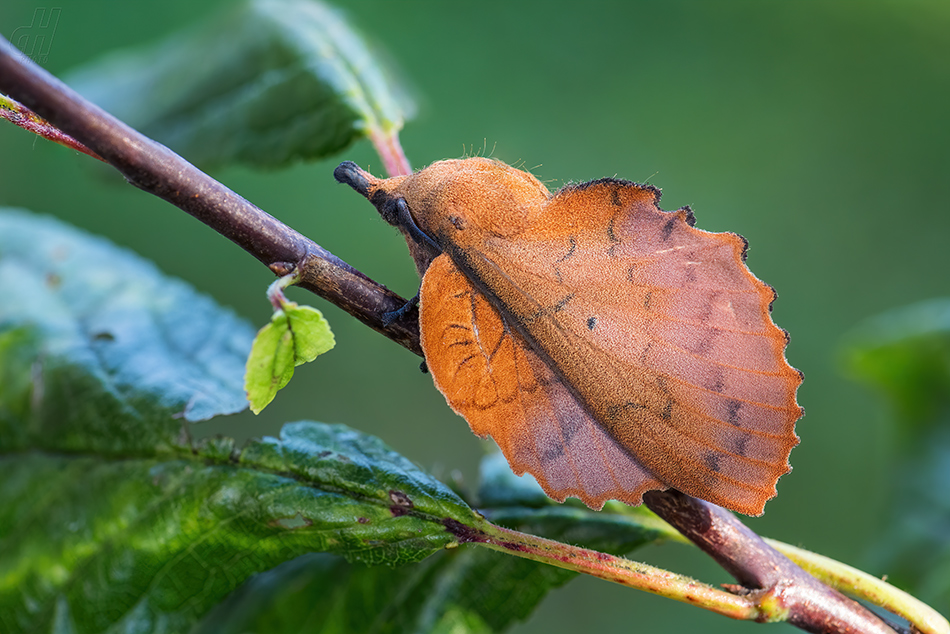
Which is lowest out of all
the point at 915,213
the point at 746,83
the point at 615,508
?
the point at 615,508

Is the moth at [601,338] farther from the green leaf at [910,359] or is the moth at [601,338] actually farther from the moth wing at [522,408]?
the green leaf at [910,359]

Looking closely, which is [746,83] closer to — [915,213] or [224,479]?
[915,213]

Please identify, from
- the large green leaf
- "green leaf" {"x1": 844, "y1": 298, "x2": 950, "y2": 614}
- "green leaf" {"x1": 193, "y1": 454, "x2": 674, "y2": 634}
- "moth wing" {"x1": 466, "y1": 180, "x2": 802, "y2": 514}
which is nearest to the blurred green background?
"green leaf" {"x1": 844, "y1": 298, "x2": 950, "y2": 614}

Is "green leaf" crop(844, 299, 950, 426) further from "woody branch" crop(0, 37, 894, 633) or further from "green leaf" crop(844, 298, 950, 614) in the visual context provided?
"woody branch" crop(0, 37, 894, 633)

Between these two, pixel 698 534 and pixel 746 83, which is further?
pixel 746 83

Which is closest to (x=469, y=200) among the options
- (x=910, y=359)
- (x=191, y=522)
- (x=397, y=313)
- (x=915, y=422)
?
(x=397, y=313)

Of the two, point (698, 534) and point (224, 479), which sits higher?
point (698, 534)

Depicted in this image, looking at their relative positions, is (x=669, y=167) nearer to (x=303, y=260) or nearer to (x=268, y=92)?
(x=268, y=92)

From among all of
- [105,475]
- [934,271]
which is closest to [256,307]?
[105,475]
